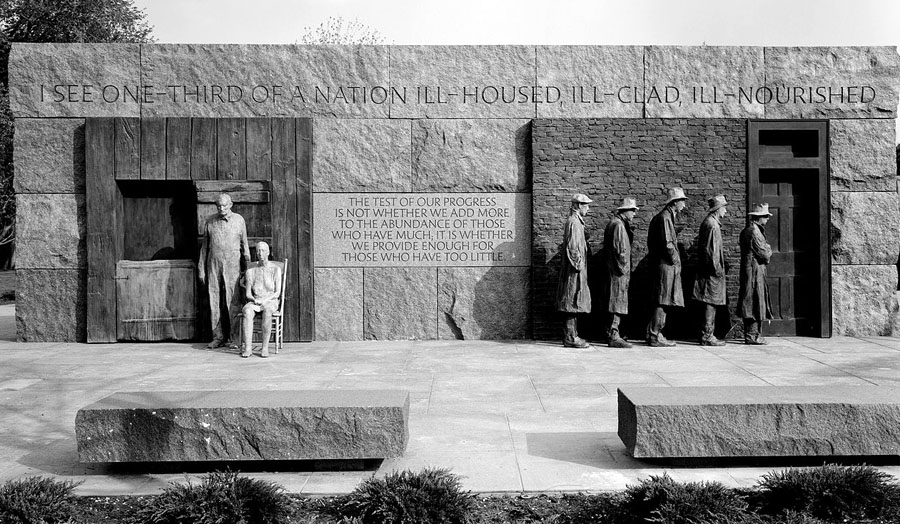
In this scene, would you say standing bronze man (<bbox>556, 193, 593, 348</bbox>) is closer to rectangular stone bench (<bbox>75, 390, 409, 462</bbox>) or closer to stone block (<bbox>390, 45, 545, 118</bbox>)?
stone block (<bbox>390, 45, 545, 118</bbox>)

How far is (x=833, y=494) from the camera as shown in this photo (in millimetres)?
4125

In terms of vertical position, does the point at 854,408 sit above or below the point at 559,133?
below

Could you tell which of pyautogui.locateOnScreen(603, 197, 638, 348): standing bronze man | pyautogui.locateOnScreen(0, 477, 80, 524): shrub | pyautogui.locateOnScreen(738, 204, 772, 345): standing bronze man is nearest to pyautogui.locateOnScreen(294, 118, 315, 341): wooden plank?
pyautogui.locateOnScreen(603, 197, 638, 348): standing bronze man

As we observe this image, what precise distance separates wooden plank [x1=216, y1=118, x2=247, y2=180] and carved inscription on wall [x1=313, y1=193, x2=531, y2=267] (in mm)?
1189

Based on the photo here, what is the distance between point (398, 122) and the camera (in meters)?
11.7

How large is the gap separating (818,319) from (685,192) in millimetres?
2699

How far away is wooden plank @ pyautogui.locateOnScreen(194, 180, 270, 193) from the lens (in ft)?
36.7

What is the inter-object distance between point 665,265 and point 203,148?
668cm

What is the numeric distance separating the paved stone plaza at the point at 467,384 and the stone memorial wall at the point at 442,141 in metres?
0.73

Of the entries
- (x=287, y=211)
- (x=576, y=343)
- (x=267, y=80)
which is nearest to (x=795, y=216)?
(x=576, y=343)

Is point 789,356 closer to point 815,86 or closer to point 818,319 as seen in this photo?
point 818,319

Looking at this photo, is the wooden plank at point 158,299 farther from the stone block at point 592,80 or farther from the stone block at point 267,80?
the stone block at point 592,80

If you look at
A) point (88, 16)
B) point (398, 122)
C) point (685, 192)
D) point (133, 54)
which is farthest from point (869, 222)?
Result: point (88, 16)

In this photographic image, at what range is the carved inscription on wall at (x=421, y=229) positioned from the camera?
11609 mm
